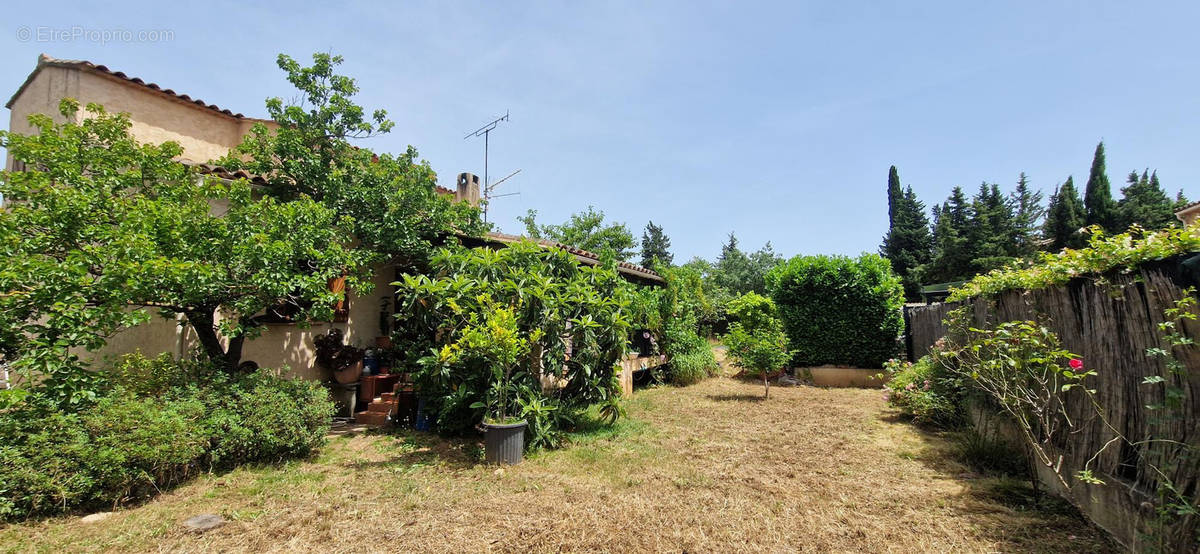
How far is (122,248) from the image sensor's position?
4.16 meters

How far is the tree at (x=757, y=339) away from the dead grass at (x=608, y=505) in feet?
12.7

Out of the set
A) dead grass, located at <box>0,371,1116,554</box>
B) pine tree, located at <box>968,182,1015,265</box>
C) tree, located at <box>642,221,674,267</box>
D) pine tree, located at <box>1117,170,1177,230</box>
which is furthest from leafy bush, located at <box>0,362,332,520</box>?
tree, located at <box>642,221,674,267</box>

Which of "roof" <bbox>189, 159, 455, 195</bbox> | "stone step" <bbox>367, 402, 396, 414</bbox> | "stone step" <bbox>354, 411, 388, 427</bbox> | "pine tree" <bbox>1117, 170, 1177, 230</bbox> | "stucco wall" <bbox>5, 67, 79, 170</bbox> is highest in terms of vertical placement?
"pine tree" <bbox>1117, 170, 1177, 230</bbox>

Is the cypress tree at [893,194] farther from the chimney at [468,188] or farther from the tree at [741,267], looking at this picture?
the chimney at [468,188]

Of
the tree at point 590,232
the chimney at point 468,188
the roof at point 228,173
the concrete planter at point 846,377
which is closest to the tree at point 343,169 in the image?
the roof at point 228,173

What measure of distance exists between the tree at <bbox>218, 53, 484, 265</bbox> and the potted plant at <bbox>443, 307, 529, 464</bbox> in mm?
2477

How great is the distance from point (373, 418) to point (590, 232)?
65.1 feet

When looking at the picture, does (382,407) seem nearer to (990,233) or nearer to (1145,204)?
(990,233)

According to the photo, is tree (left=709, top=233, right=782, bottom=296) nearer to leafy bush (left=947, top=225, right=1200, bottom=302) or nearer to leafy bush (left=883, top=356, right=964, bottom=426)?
leafy bush (left=883, top=356, right=964, bottom=426)

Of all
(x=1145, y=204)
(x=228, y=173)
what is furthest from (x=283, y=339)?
(x=1145, y=204)

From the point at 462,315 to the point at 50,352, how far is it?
3393 mm

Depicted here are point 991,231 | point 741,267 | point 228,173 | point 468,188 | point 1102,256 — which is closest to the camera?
point 1102,256

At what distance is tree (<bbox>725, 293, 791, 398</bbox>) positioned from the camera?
10.2 m

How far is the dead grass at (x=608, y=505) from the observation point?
11.0 feet
